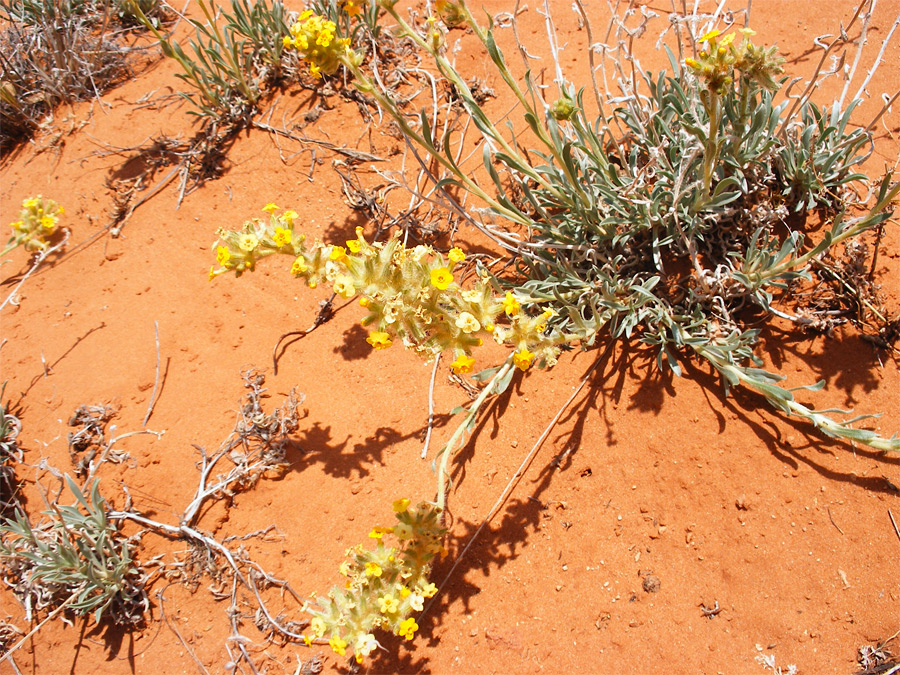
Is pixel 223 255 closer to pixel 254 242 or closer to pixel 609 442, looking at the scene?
pixel 254 242

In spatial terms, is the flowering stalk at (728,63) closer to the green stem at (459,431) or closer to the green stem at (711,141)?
the green stem at (711,141)

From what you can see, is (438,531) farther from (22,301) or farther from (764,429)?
(22,301)

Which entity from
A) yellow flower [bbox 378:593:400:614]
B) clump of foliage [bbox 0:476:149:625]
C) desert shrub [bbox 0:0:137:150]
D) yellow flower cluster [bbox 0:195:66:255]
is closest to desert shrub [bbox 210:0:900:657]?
yellow flower [bbox 378:593:400:614]

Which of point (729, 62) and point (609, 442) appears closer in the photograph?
point (729, 62)

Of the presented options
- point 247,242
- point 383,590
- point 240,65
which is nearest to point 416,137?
point 247,242

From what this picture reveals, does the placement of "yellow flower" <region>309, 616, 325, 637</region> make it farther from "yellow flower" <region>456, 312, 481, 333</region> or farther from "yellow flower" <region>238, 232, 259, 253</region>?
"yellow flower" <region>238, 232, 259, 253</region>

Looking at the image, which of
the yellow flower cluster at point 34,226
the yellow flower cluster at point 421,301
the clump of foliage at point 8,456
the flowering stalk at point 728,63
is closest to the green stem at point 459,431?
the yellow flower cluster at point 421,301
